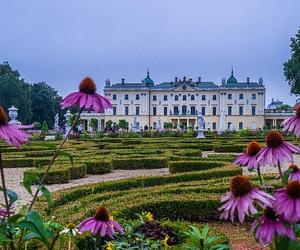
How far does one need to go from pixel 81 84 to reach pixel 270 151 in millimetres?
760

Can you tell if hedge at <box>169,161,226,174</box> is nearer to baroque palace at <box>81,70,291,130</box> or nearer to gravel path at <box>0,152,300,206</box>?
gravel path at <box>0,152,300,206</box>

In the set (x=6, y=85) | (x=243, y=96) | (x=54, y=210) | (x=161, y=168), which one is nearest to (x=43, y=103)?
(x=6, y=85)

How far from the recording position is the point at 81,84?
6.31ft

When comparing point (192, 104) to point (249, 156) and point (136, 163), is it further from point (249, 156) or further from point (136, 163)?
point (249, 156)

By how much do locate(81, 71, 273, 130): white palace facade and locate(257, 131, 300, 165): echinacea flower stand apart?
228ft

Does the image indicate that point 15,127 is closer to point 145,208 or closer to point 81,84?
point 81,84

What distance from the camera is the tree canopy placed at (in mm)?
53781

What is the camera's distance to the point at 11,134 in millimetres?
1624

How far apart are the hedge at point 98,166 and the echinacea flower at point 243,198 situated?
10.6 m

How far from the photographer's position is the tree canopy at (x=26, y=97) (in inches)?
2117

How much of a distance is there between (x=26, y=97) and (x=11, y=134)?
5575 centimetres

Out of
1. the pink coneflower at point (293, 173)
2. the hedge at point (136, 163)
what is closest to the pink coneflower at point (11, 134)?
the pink coneflower at point (293, 173)

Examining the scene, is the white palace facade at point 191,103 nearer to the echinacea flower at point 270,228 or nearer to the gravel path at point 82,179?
the gravel path at point 82,179

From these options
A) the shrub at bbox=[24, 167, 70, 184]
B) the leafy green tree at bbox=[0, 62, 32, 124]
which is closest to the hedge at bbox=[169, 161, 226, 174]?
the shrub at bbox=[24, 167, 70, 184]
